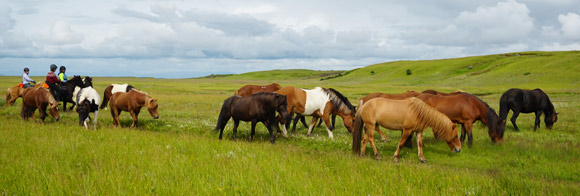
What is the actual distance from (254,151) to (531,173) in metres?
7.24

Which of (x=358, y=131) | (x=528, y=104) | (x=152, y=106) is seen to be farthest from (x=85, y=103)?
(x=528, y=104)

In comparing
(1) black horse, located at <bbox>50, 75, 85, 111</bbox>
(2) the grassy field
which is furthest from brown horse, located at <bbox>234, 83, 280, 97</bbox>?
(1) black horse, located at <bbox>50, 75, 85, 111</bbox>

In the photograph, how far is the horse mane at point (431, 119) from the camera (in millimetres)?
9195

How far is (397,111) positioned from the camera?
9.15 meters

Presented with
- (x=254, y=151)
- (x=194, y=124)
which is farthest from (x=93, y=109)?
(x=254, y=151)

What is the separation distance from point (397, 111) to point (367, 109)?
2.77ft

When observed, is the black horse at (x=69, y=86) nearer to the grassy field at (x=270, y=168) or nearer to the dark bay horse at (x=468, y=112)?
the grassy field at (x=270, y=168)

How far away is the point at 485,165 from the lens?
9.15 metres

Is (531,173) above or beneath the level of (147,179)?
beneath

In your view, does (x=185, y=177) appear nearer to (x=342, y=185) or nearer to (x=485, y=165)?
(x=342, y=185)

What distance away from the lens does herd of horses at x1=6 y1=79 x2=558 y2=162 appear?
30.4ft

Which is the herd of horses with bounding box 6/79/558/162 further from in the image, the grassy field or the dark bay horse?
the grassy field

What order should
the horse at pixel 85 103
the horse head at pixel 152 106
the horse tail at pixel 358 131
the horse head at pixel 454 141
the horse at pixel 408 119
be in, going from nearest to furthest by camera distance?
the horse at pixel 408 119, the horse head at pixel 454 141, the horse tail at pixel 358 131, the horse at pixel 85 103, the horse head at pixel 152 106

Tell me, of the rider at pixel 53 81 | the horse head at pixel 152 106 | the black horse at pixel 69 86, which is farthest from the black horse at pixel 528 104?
the rider at pixel 53 81
